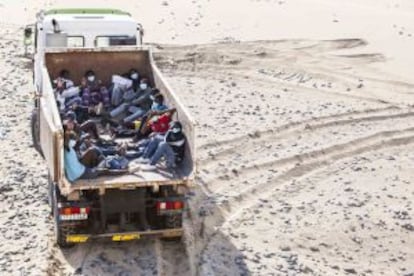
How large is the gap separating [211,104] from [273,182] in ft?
17.3

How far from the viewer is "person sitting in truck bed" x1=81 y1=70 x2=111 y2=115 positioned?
16.6m

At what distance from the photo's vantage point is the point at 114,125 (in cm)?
1627

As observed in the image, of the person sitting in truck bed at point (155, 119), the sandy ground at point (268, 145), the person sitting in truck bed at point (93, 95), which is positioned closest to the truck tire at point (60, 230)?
the sandy ground at point (268, 145)

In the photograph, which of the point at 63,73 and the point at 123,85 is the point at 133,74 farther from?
the point at 63,73

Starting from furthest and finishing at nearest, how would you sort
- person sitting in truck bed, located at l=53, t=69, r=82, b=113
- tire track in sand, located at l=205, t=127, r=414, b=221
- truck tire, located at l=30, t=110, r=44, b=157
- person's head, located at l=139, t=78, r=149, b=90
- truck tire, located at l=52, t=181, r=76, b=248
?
truck tire, located at l=30, t=110, r=44, b=157 < person's head, located at l=139, t=78, r=149, b=90 < person sitting in truck bed, located at l=53, t=69, r=82, b=113 < tire track in sand, located at l=205, t=127, r=414, b=221 < truck tire, located at l=52, t=181, r=76, b=248

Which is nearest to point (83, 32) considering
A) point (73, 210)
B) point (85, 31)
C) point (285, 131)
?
point (85, 31)

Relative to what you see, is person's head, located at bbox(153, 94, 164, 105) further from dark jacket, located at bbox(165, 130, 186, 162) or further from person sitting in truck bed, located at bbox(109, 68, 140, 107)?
dark jacket, located at bbox(165, 130, 186, 162)

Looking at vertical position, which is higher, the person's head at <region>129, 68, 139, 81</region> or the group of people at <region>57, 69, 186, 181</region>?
the person's head at <region>129, 68, 139, 81</region>

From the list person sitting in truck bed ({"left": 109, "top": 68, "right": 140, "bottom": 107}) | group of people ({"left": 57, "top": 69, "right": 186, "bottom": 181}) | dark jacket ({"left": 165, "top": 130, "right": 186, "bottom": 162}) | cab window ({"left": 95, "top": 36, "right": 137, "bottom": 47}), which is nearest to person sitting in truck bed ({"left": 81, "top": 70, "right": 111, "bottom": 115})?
group of people ({"left": 57, "top": 69, "right": 186, "bottom": 181})

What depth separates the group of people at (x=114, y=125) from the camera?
44.7ft

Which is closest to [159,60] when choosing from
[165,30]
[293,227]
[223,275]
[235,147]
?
[165,30]

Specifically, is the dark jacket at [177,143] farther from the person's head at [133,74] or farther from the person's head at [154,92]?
the person's head at [133,74]

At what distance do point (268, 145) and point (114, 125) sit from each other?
13.9ft

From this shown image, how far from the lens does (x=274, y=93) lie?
23141 millimetres
